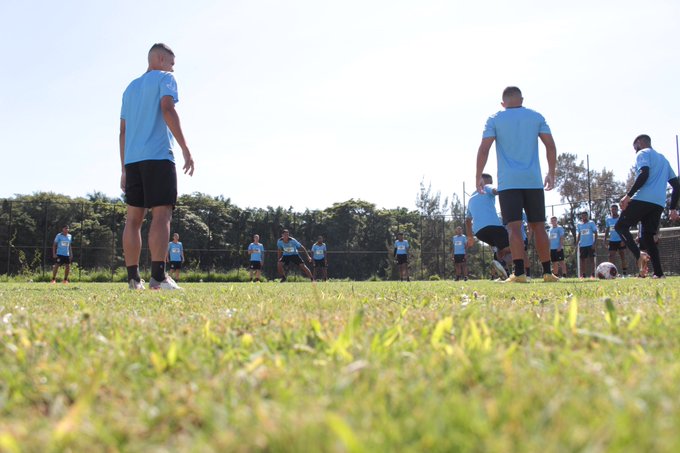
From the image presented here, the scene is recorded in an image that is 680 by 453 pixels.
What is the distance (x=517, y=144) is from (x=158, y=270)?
172 inches

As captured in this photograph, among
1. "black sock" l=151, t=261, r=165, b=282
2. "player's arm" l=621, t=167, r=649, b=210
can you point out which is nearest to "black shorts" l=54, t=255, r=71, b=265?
"black sock" l=151, t=261, r=165, b=282

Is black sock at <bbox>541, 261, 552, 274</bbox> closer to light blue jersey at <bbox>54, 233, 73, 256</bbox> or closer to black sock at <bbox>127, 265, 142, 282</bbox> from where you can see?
black sock at <bbox>127, 265, 142, 282</bbox>

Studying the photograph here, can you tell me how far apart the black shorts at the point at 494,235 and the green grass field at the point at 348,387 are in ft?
26.8

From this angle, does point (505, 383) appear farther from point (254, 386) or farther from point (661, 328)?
point (661, 328)

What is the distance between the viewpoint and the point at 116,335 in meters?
1.87

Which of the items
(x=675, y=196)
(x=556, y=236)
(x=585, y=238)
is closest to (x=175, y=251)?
(x=556, y=236)

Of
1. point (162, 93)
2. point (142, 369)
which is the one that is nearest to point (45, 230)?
point (162, 93)

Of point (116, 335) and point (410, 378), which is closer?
point (410, 378)

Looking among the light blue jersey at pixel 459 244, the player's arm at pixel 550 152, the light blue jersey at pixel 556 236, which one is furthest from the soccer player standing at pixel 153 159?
the light blue jersey at pixel 459 244

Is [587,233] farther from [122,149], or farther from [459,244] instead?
[122,149]

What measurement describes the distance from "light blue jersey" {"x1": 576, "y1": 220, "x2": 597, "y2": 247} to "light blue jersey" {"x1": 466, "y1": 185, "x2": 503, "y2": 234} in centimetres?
938

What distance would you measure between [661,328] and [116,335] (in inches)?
67.8

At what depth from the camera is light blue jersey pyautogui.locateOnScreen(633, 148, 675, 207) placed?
8.63 meters

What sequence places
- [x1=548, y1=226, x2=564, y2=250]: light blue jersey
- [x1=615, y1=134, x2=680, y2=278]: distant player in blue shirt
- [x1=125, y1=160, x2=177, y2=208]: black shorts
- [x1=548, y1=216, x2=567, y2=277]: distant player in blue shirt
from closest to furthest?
[x1=125, y1=160, x2=177, y2=208]: black shorts → [x1=615, y1=134, x2=680, y2=278]: distant player in blue shirt → [x1=548, y1=216, x2=567, y2=277]: distant player in blue shirt → [x1=548, y1=226, x2=564, y2=250]: light blue jersey
